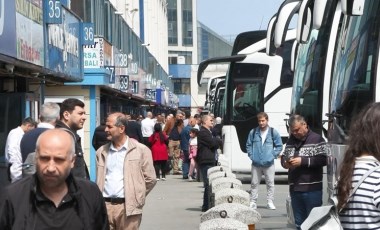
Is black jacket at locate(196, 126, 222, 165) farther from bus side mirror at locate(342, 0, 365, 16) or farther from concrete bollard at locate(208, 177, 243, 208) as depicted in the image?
bus side mirror at locate(342, 0, 365, 16)

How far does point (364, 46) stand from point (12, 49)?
658cm

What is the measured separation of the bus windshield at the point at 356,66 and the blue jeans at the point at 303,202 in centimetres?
263

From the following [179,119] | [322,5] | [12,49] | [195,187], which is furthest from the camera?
[179,119]

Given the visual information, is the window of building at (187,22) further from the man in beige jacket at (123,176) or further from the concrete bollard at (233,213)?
the man in beige jacket at (123,176)

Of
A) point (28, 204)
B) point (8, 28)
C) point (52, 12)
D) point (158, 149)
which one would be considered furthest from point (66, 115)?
point (158, 149)

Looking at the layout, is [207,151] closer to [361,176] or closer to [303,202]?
[303,202]

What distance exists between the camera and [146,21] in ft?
219

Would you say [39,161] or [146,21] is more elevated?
[146,21]

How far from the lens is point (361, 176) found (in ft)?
16.7

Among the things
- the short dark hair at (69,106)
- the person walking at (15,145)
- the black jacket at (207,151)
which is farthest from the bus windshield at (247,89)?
the short dark hair at (69,106)

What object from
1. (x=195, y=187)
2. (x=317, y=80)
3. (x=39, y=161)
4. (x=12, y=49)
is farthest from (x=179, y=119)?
(x=39, y=161)

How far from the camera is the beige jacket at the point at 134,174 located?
31.6 ft

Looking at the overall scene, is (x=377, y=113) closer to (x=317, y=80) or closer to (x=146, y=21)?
(x=317, y=80)

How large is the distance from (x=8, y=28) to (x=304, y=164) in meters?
4.42
